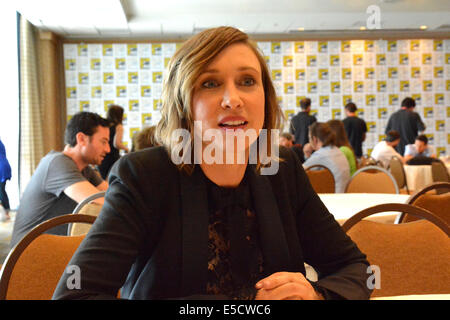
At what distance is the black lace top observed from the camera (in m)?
1.16

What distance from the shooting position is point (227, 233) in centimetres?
120

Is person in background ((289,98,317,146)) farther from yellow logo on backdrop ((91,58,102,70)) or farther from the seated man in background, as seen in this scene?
the seated man in background

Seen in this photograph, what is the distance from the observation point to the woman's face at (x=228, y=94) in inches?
44.8

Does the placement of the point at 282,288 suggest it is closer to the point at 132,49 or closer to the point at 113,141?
the point at 113,141

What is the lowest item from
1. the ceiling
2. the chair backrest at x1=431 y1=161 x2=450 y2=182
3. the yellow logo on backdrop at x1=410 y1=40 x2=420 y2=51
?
the chair backrest at x1=431 y1=161 x2=450 y2=182

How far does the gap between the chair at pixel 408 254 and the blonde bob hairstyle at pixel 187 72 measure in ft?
1.79

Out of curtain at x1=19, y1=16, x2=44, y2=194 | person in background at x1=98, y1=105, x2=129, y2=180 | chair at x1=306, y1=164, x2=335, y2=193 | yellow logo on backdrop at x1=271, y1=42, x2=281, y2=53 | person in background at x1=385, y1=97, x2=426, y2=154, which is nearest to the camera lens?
chair at x1=306, y1=164, x2=335, y2=193

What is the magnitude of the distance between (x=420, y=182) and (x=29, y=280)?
19.6 feet

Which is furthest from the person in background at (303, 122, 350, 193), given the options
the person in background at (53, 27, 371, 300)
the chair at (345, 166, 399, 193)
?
the person in background at (53, 27, 371, 300)

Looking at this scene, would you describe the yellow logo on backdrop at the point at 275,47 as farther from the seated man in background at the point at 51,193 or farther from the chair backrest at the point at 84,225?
the chair backrest at the point at 84,225

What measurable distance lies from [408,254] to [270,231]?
0.61 m

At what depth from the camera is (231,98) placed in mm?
1119
